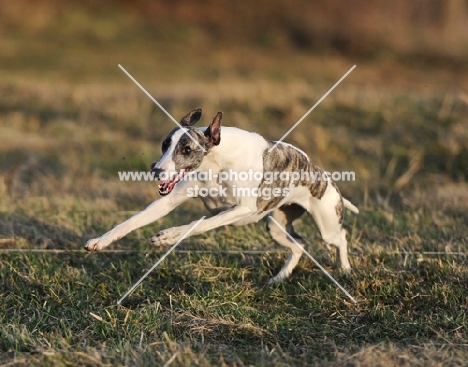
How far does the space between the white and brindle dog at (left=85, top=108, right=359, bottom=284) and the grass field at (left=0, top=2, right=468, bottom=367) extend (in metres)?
0.45

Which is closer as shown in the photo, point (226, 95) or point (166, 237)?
point (166, 237)

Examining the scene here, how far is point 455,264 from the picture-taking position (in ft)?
20.2

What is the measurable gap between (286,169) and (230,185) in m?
0.51

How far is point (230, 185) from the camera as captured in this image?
5.59 m

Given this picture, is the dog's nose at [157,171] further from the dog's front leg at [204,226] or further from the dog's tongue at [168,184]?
the dog's front leg at [204,226]

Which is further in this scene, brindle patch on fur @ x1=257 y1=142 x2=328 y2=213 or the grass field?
brindle patch on fur @ x1=257 y1=142 x2=328 y2=213

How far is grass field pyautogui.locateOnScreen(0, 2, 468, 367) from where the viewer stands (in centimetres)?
508

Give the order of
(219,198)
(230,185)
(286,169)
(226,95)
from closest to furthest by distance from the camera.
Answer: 1. (230,185)
2. (219,198)
3. (286,169)
4. (226,95)

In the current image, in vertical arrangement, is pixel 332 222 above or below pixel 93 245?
below

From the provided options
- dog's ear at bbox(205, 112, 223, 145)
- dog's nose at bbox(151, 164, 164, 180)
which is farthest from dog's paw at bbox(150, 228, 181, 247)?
dog's ear at bbox(205, 112, 223, 145)

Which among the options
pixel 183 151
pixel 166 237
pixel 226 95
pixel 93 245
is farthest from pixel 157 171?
pixel 226 95

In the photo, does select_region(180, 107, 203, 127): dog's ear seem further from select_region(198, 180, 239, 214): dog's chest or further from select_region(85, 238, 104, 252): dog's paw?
select_region(85, 238, 104, 252): dog's paw

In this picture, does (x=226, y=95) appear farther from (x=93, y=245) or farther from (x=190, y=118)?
(x=93, y=245)

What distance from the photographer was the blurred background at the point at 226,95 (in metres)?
8.77
